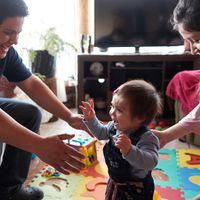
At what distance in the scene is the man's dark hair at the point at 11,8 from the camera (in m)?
1.13

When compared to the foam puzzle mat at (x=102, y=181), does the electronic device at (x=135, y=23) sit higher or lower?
higher

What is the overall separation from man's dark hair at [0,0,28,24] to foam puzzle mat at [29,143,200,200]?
34.8 inches

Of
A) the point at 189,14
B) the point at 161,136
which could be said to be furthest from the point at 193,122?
the point at 189,14

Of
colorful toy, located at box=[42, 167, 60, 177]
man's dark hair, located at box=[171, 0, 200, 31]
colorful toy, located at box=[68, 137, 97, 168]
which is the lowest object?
colorful toy, located at box=[42, 167, 60, 177]

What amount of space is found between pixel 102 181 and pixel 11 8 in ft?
3.32

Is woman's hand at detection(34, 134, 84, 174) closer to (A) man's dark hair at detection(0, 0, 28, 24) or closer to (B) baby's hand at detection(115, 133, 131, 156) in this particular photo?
(B) baby's hand at detection(115, 133, 131, 156)

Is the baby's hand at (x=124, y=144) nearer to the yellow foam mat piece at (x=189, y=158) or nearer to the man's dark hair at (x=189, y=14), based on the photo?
the man's dark hair at (x=189, y=14)

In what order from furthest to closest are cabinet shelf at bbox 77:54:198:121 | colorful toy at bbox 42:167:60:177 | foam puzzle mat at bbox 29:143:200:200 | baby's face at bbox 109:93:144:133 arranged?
cabinet shelf at bbox 77:54:198:121
colorful toy at bbox 42:167:60:177
foam puzzle mat at bbox 29:143:200:200
baby's face at bbox 109:93:144:133

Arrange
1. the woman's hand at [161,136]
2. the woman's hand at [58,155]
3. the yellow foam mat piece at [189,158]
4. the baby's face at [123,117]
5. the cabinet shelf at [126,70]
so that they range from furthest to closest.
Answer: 1. the cabinet shelf at [126,70]
2. the yellow foam mat piece at [189,158]
3. the woman's hand at [161,136]
4. the baby's face at [123,117]
5. the woman's hand at [58,155]

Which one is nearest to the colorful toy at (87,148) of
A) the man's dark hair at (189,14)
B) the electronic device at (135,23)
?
the man's dark hair at (189,14)

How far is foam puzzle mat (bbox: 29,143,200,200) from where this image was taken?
1.51 metres

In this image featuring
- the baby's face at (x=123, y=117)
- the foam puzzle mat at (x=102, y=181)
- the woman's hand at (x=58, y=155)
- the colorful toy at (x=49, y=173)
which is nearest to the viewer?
the woman's hand at (x=58, y=155)

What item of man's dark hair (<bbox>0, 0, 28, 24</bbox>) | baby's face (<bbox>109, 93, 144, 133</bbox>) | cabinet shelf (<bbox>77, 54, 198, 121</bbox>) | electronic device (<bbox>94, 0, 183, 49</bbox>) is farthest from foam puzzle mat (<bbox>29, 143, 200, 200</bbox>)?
electronic device (<bbox>94, 0, 183, 49</bbox>)

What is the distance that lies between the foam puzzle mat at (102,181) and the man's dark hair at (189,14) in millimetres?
771
